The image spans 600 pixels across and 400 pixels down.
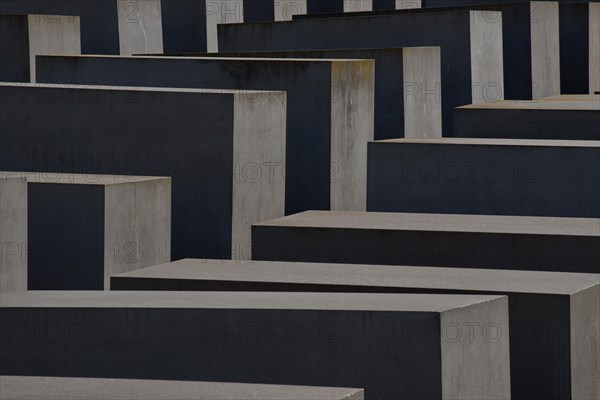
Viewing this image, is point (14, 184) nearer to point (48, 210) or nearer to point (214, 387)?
point (48, 210)

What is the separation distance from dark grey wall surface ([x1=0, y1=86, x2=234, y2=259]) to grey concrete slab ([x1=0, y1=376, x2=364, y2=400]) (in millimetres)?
5265

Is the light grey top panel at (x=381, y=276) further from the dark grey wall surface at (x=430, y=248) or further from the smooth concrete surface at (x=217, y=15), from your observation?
the smooth concrete surface at (x=217, y=15)

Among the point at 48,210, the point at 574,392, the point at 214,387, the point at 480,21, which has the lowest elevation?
the point at 574,392

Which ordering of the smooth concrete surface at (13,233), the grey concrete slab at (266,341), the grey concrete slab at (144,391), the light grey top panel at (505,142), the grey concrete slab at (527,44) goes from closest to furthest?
the grey concrete slab at (144,391) → the grey concrete slab at (266,341) → the smooth concrete surface at (13,233) → the light grey top panel at (505,142) → the grey concrete slab at (527,44)

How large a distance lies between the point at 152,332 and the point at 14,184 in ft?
7.12

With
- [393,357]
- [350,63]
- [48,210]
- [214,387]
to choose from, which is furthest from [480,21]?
[214,387]

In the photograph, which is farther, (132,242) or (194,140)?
(194,140)

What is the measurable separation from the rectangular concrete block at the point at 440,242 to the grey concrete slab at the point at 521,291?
93 centimetres

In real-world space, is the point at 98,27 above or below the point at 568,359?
above

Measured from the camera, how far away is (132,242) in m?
8.27

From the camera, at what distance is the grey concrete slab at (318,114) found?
10562 mm

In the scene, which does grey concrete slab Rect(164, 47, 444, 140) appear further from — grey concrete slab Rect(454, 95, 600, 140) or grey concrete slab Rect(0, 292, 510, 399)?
grey concrete slab Rect(0, 292, 510, 399)

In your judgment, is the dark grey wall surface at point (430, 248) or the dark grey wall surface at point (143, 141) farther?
the dark grey wall surface at point (143, 141)

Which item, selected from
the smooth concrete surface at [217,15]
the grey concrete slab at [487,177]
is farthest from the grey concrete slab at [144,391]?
the smooth concrete surface at [217,15]
